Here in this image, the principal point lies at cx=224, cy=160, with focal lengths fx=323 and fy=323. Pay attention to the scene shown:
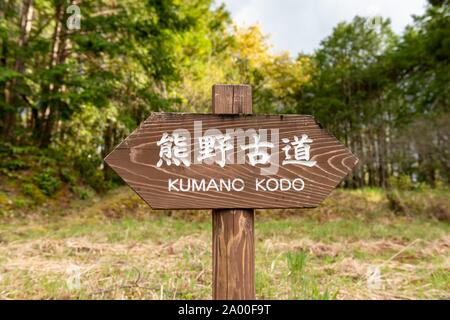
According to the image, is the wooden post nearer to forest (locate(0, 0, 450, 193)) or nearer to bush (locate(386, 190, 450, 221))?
forest (locate(0, 0, 450, 193))

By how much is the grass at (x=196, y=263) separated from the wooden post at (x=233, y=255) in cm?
63

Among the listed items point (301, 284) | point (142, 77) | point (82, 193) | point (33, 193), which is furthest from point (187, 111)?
point (301, 284)

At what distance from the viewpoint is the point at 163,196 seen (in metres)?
1.55

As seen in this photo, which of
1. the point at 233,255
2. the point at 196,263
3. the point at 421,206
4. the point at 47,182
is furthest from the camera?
the point at 47,182

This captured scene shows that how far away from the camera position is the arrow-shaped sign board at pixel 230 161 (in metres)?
1.56

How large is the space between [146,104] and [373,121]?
12805mm

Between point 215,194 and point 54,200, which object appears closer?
point 215,194

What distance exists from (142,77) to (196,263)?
724 cm

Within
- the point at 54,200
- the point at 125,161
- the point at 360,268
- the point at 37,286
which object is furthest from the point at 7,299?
the point at 54,200

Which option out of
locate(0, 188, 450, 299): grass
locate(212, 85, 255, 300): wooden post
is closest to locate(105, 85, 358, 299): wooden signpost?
locate(212, 85, 255, 300): wooden post

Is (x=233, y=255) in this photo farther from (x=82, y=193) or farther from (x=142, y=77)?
(x=142, y=77)

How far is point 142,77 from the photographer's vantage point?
9086 mm

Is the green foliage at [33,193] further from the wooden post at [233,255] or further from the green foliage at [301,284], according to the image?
the wooden post at [233,255]

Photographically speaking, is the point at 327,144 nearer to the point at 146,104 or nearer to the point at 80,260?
the point at 80,260
